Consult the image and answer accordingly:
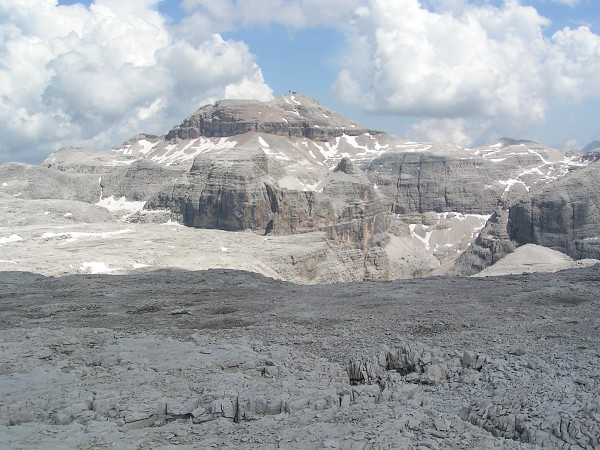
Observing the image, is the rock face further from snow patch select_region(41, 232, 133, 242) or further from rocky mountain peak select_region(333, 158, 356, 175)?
snow patch select_region(41, 232, 133, 242)

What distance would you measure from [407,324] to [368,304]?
417cm

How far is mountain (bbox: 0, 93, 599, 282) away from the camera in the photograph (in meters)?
82.1

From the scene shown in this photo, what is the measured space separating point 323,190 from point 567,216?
40869mm

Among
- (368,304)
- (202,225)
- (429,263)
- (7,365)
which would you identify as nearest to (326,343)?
(368,304)

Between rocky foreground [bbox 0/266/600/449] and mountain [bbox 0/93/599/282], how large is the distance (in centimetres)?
3504

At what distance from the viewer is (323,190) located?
3930 inches

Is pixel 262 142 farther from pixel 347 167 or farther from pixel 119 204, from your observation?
pixel 119 204

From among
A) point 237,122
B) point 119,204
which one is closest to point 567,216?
point 119,204

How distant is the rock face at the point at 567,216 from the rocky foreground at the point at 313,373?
266 ft

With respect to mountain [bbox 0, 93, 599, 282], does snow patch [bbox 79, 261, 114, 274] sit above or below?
below

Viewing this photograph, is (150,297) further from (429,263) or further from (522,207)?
(429,263)

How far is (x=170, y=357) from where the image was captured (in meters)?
13.5

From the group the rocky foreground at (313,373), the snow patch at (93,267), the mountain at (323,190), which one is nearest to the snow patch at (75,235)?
the snow patch at (93,267)

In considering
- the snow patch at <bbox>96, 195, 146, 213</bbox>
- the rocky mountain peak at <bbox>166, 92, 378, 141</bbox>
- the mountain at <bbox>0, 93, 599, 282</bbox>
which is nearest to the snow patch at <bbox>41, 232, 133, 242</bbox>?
the mountain at <bbox>0, 93, 599, 282</bbox>
